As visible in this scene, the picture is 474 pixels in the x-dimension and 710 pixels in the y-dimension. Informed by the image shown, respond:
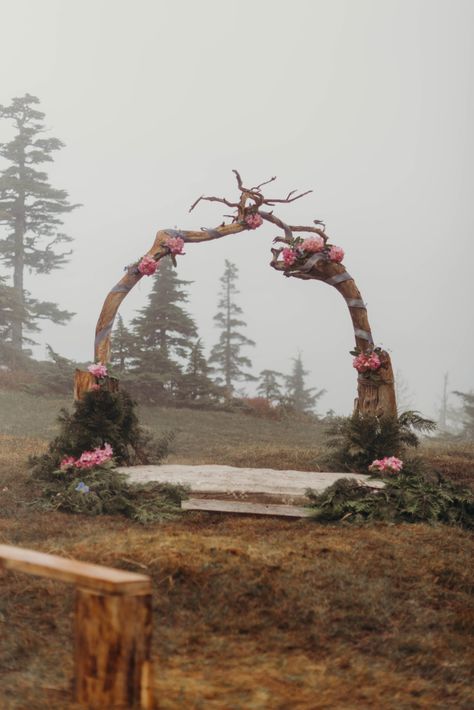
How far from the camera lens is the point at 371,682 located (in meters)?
4.41

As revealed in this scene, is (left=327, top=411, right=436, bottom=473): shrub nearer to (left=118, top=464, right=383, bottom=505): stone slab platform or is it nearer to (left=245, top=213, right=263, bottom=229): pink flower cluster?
(left=118, top=464, right=383, bottom=505): stone slab platform

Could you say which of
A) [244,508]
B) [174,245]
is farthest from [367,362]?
[244,508]

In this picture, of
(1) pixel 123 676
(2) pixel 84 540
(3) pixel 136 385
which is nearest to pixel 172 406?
(3) pixel 136 385

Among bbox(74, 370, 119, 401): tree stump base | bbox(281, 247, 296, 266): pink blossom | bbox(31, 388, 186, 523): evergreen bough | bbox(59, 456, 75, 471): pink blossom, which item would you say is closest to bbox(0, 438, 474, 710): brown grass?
bbox(31, 388, 186, 523): evergreen bough

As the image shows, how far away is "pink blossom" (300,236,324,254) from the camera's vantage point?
11.8 meters

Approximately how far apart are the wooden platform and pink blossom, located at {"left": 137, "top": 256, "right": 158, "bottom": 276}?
9.73ft

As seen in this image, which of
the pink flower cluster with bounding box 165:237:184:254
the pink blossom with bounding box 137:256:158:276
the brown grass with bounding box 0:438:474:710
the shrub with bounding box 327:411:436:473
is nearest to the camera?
the brown grass with bounding box 0:438:474:710

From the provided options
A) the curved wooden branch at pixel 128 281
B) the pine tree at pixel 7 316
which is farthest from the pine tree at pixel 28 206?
the curved wooden branch at pixel 128 281

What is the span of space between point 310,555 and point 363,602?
44.2 inches

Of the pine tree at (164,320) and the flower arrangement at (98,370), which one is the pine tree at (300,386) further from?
the flower arrangement at (98,370)

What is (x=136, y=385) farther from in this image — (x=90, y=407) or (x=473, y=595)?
(x=473, y=595)

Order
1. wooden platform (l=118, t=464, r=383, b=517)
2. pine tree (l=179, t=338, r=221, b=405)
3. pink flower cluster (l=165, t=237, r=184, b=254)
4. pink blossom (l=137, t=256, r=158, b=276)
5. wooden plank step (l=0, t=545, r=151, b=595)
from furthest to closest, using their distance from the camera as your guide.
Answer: pine tree (l=179, t=338, r=221, b=405) < pink flower cluster (l=165, t=237, r=184, b=254) < pink blossom (l=137, t=256, r=158, b=276) < wooden platform (l=118, t=464, r=383, b=517) < wooden plank step (l=0, t=545, r=151, b=595)

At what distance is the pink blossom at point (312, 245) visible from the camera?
38.5ft

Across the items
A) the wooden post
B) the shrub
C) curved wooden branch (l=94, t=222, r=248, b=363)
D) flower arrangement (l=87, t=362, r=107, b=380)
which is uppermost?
curved wooden branch (l=94, t=222, r=248, b=363)
